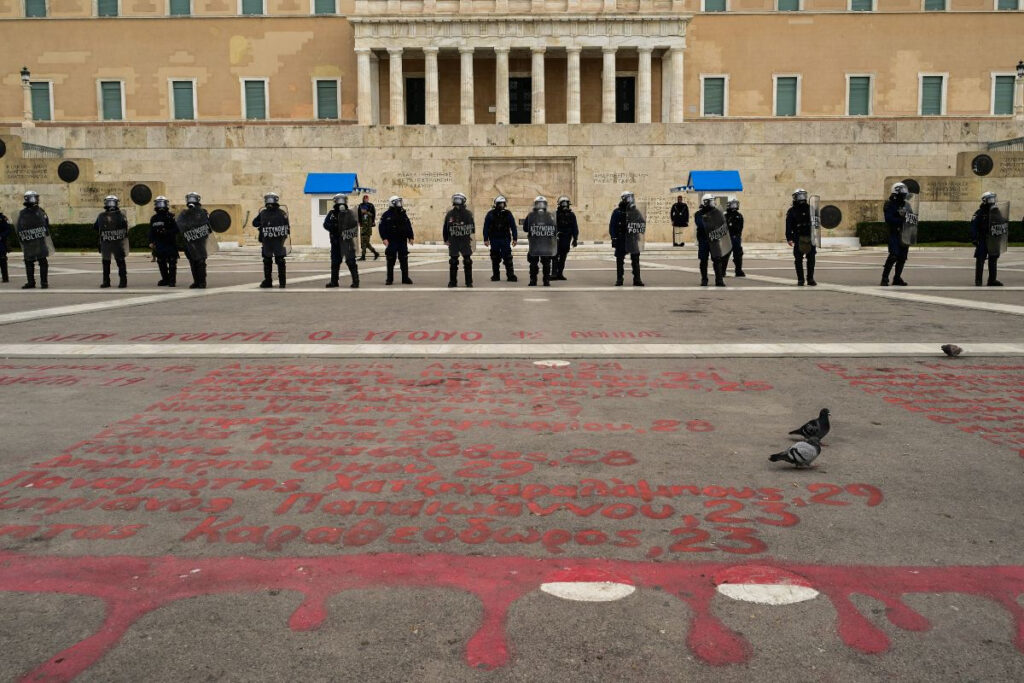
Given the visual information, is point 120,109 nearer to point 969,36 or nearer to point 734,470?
point 969,36

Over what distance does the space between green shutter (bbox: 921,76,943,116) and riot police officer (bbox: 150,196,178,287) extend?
49867 millimetres

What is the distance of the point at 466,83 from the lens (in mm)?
51531

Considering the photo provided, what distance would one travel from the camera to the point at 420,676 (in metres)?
2.73

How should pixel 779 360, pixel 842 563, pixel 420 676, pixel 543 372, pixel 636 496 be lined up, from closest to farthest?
1. pixel 420 676
2. pixel 842 563
3. pixel 636 496
4. pixel 543 372
5. pixel 779 360

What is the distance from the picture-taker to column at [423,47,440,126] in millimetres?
51531

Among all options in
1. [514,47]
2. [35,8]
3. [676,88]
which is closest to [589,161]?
[514,47]

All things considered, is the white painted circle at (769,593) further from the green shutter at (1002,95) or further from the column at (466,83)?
the green shutter at (1002,95)

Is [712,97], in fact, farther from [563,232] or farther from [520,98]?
[563,232]

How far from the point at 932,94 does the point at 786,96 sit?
8809mm

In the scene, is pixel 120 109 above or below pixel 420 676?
above

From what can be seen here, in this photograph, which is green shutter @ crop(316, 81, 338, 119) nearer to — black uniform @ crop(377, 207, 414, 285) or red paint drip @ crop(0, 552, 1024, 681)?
black uniform @ crop(377, 207, 414, 285)

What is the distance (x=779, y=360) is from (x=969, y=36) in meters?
55.0

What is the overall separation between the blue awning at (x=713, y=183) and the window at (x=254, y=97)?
97.7 feet

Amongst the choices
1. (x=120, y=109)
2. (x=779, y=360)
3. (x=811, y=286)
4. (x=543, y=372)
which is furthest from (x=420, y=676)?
(x=120, y=109)
